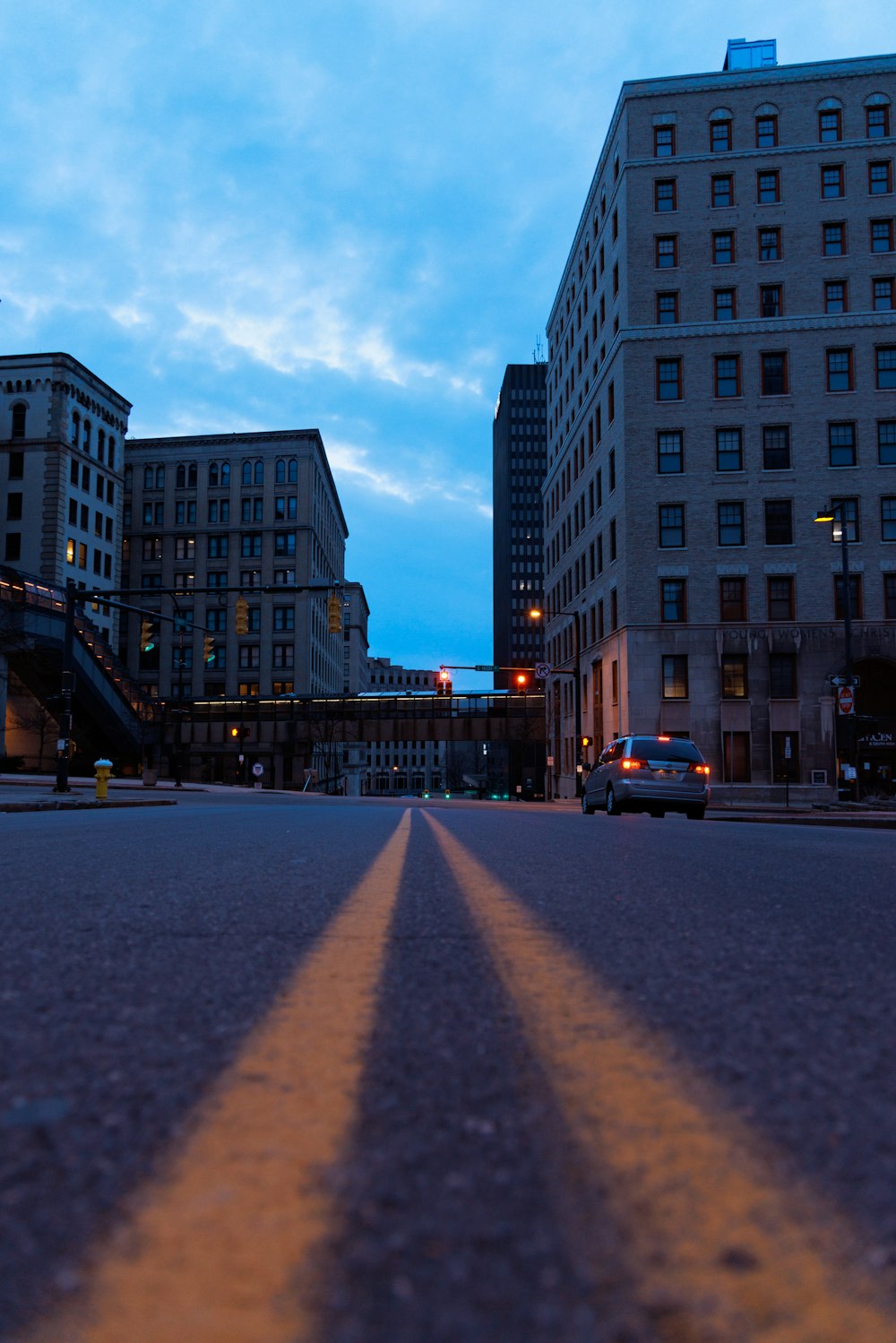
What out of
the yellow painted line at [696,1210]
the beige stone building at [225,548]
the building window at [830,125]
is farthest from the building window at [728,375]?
the beige stone building at [225,548]

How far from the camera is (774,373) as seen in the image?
4256cm

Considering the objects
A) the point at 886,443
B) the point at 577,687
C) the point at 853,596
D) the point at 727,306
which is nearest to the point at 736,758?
the point at 577,687

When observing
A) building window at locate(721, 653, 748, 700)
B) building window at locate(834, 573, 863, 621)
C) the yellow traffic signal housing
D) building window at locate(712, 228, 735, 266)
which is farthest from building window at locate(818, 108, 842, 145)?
the yellow traffic signal housing

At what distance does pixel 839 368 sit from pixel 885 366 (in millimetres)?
1981

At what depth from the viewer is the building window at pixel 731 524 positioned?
1640 inches

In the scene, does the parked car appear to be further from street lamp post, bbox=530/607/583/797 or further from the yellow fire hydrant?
street lamp post, bbox=530/607/583/797

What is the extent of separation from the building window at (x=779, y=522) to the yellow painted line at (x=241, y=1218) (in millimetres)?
42887

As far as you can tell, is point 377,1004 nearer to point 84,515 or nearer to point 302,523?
point 84,515

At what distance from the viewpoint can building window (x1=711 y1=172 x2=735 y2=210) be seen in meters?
43.9

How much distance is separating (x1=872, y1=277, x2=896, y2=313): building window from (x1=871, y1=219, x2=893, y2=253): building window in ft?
5.09

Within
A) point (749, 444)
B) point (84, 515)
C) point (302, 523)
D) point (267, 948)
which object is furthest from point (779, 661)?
point (302, 523)

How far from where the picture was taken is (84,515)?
69812mm

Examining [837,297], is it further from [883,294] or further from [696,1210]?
[696,1210]

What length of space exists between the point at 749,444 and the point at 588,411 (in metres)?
11.7
